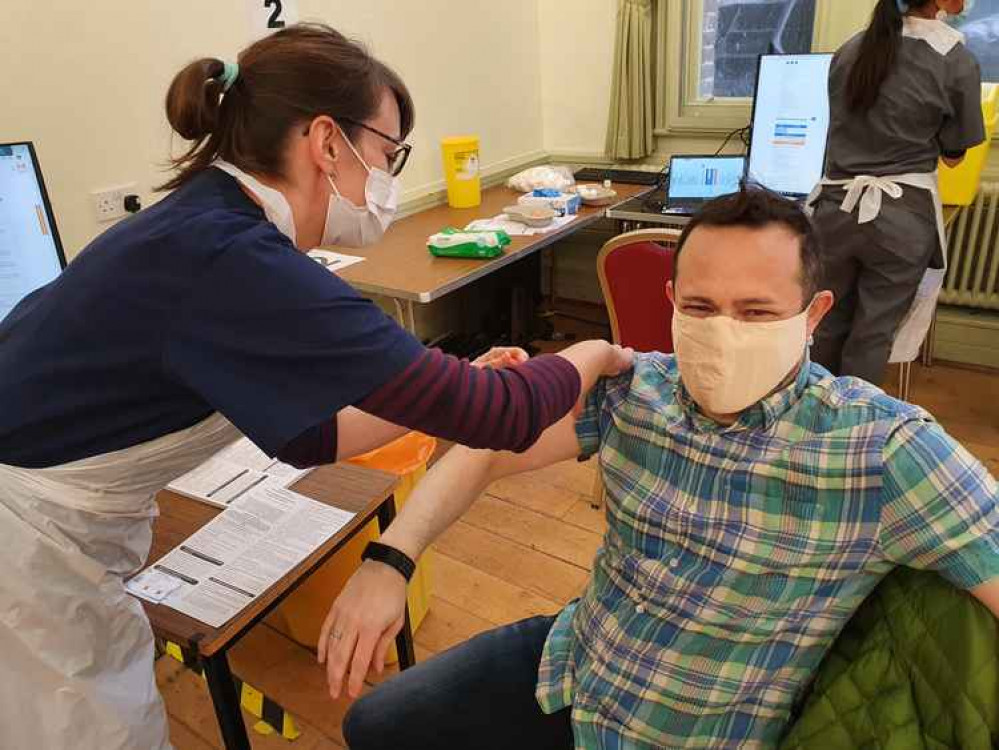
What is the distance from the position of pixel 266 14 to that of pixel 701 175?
176cm

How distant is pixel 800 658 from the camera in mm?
975

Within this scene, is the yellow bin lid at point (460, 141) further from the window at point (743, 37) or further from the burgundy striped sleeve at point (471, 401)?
the burgundy striped sleeve at point (471, 401)

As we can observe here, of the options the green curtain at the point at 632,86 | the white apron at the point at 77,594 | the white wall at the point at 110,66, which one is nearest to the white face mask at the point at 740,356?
the white apron at the point at 77,594

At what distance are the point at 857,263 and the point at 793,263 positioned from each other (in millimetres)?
1677

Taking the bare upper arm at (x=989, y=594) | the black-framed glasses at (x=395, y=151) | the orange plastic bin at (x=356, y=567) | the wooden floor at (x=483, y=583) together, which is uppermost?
the black-framed glasses at (x=395, y=151)

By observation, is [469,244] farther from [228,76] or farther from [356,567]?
[228,76]

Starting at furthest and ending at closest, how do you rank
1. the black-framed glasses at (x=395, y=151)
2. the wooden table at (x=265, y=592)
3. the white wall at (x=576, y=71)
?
the white wall at (x=576, y=71)
the wooden table at (x=265, y=592)
the black-framed glasses at (x=395, y=151)

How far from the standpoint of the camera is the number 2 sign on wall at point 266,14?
7.85ft

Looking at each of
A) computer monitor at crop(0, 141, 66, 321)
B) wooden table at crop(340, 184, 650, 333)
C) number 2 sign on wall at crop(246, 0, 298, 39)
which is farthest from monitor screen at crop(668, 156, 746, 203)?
computer monitor at crop(0, 141, 66, 321)

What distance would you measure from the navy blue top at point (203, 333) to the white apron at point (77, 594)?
95mm

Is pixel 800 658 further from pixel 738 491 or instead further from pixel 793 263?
pixel 793 263

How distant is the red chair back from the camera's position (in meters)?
1.95

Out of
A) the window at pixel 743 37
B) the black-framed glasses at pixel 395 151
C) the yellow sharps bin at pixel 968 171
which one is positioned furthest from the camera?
the window at pixel 743 37

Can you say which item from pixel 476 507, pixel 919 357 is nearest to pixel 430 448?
pixel 476 507
